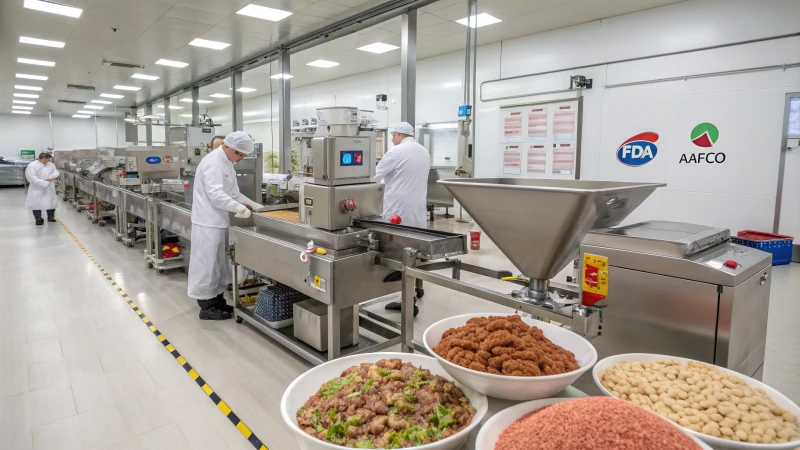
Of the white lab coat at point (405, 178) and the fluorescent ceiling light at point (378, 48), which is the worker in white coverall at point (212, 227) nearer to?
the white lab coat at point (405, 178)

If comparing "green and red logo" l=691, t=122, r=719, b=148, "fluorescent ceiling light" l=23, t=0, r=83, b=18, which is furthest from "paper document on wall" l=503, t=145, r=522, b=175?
"fluorescent ceiling light" l=23, t=0, r=83, b=18

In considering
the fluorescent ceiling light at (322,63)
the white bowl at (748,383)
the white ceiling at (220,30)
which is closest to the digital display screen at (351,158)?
the white bowl at (748,383)

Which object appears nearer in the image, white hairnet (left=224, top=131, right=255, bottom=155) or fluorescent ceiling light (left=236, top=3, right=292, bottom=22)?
white hairnet (left=224, top=131, right=255, bottom=155)

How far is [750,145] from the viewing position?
5.64 metres

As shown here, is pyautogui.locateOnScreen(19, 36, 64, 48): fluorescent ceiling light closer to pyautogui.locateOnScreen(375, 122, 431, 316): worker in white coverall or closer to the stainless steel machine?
pyautogui.locateOnScreen(375, 122, 431, 316): worker in white coverall

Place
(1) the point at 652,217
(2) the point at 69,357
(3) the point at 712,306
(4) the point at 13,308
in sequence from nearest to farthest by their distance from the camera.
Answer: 1. (3) the point at 712,306
2. (2) the point at 69,357
3. (4) the point at 13,308
4. (1) the point at 652,217

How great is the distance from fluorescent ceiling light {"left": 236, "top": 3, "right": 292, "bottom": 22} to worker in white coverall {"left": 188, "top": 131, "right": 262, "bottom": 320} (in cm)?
333

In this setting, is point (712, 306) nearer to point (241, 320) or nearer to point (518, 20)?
point (241, 320)

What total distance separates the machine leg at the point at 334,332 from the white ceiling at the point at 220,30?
15.5 feet

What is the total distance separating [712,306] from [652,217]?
18.5ft

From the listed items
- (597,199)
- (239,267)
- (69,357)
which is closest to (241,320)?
(239,267)

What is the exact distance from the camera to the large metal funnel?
1245 millimetres

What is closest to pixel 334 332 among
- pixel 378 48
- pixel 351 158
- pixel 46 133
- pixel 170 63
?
pixel 351 158

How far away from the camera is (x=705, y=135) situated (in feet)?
19.5
